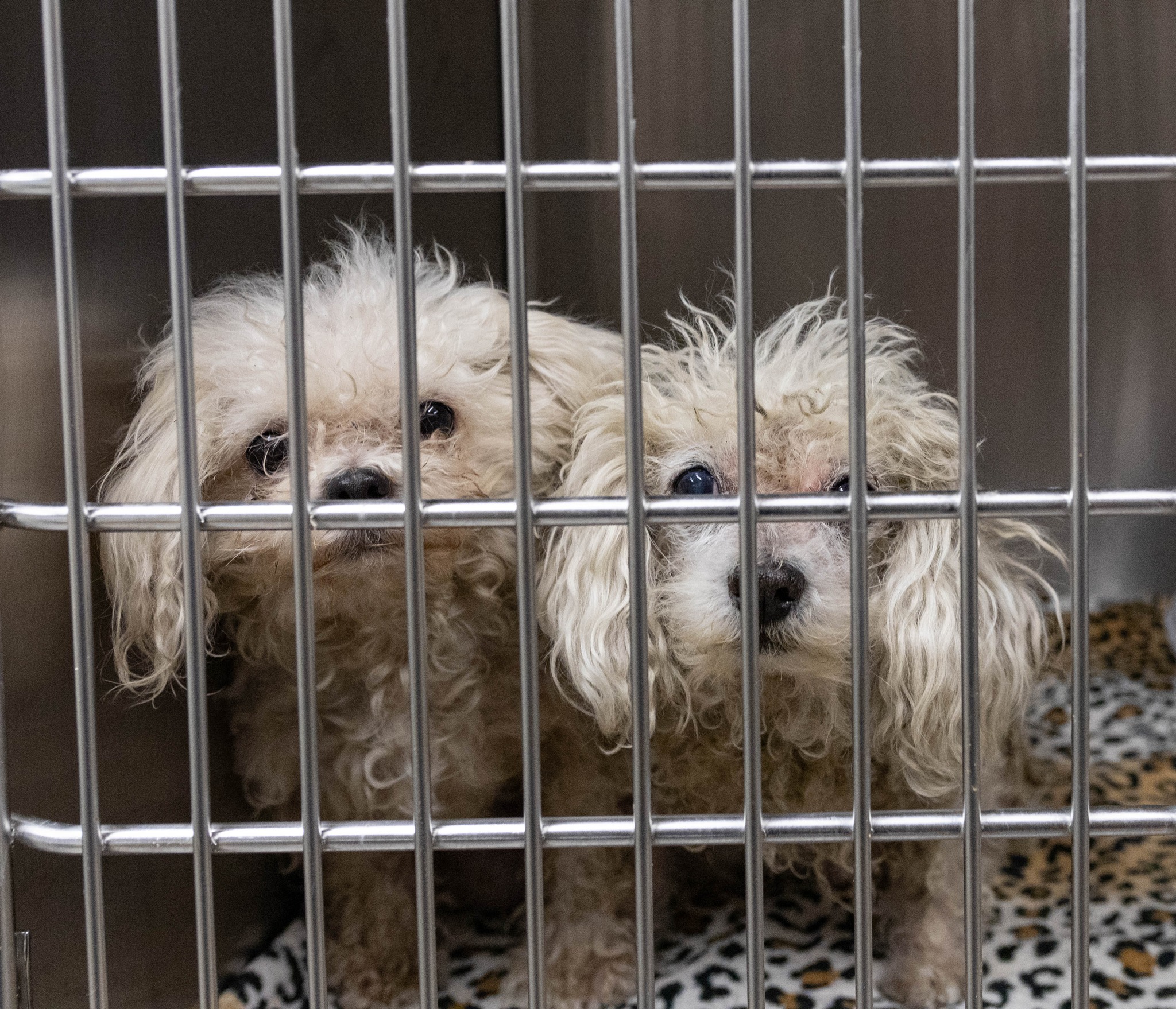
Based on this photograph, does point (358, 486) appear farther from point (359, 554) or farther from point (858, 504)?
point (858, 504)

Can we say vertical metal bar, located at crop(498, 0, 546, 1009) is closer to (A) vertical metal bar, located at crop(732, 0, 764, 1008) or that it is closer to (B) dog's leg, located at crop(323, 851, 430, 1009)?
(A) vertical metal bar, located at crop(732, 0, 764, 1008)

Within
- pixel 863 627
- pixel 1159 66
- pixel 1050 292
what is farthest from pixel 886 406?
pixel 1159 66

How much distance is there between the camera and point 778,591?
94 centimetres

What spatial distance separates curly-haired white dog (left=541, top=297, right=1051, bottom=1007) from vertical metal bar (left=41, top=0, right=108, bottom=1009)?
15.9 inches

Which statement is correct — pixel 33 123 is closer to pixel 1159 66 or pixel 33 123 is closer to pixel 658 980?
pixel 658 980

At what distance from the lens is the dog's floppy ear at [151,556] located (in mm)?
1000

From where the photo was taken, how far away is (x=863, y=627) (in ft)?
2.19

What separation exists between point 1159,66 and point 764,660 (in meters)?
1.47

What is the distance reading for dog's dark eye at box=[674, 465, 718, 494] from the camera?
1.07 m

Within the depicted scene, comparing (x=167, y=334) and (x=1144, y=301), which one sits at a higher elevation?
(x=1144, y=301)

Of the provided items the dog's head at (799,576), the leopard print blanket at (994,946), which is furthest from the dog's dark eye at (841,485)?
the leopard print blanket at (994,946)

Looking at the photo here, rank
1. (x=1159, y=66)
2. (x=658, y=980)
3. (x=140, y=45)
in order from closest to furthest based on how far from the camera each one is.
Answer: (x=140, y=45) → (x=658, y=980) → (x=1159, y=66)

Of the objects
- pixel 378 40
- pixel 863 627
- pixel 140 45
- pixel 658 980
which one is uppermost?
pixel 378 40

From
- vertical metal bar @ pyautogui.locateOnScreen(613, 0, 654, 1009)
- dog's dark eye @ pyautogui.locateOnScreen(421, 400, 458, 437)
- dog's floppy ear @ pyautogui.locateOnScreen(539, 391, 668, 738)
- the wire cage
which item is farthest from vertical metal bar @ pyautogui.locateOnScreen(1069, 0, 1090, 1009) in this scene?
dog's dark eye @ pyautogui.locateOnScreen(421, 400, 458, 437)
